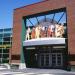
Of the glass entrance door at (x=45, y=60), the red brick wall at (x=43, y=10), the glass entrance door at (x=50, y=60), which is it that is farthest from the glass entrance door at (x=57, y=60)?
the red brick wall at (x=43, y=10)

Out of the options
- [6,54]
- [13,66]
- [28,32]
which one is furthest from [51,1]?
[6,54]

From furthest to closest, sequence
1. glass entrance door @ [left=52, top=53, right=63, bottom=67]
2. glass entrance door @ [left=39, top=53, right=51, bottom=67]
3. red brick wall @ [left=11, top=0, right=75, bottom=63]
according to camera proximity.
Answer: glass entrance door @ [left=39, top=53, right=51, bottom=67] < glass entrance door @ [left=52, top=53, right=63, bottom=67] < red brick wall @ [left=11, top=0, right=75, bottom=63]

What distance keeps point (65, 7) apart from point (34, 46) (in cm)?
829

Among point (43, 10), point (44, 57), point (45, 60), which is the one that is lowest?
point (45, 60)

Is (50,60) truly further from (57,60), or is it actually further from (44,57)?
(44,57)

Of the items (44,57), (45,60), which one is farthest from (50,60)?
(44,57)

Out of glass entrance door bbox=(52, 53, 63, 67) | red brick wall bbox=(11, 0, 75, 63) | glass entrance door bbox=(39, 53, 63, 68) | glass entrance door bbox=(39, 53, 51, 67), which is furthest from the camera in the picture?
glass entrance door bbox=(39, 53, 51, 67)

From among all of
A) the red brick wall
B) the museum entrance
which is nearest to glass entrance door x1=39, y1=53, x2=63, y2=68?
the museum entrance

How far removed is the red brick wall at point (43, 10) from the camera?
35656 mm

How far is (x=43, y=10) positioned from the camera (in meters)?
39.6

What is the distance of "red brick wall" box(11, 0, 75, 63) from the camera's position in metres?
35.7

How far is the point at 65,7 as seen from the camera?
3694 cm

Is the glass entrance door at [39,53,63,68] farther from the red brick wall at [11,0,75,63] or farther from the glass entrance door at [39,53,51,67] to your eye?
the red brick wall at [11,0,75,63]

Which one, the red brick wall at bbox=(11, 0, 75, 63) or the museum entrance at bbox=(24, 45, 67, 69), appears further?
the museum entrance at bbox=(24, 45, 67, 69)
